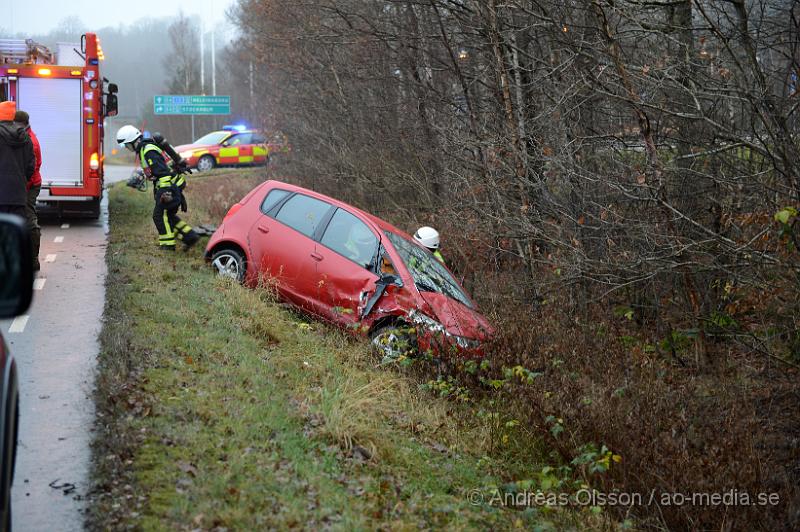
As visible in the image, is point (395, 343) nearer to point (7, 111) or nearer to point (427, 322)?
point (427, 322)

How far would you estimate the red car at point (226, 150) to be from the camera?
32.1 meters

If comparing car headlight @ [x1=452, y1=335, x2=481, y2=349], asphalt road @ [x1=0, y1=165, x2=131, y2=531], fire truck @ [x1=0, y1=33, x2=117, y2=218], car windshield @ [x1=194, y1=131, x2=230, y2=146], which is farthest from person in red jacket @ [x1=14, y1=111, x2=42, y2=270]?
car windshield @ [x1=194, y1=131, x2=230, y2=146]

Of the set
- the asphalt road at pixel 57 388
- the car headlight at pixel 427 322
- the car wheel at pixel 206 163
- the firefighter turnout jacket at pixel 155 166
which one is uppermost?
the firefighter turnout jacket at pixel 155 166

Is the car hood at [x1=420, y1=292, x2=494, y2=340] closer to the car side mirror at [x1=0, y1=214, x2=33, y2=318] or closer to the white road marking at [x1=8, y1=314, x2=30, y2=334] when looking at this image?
the white road marking at [x1=8, y1=314, x2=30, y2=334]

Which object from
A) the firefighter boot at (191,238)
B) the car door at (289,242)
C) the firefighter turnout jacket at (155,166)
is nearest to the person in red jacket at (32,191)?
the firefighter turnout jacket at (155,166)

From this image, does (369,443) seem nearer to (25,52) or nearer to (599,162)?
(599,162)

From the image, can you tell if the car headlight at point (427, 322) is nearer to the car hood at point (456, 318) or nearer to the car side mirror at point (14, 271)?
the car hood at point (456, 318)

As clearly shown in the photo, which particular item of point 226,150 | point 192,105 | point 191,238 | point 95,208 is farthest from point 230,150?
point 191,238

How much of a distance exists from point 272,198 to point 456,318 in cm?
302

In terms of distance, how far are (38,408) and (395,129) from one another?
36.7ft

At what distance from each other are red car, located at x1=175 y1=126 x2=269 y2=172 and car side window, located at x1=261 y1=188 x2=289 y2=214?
21.8 metres

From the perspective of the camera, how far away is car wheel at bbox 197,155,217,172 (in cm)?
3225

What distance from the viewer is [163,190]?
487 inches

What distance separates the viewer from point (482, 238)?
11.9 meters
